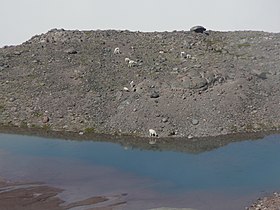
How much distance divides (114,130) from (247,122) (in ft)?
43.7

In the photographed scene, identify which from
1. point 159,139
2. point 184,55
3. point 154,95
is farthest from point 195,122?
point 184,55

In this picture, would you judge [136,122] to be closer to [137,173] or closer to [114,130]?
[114,130]

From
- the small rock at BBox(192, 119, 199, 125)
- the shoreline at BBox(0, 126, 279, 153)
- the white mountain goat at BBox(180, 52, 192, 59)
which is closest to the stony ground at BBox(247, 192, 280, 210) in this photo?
the shoreline at BBox(0, 126, 279, 153)

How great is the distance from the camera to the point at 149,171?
1335 inches

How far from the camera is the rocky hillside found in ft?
147

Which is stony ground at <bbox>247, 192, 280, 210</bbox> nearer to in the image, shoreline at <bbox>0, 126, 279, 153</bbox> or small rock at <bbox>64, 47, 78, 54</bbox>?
shoreline at <bbox>0, 126, 279, 153</bbox>

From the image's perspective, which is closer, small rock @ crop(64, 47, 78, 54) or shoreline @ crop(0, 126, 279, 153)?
shoreline @ crop(0, 126, 279, 153)

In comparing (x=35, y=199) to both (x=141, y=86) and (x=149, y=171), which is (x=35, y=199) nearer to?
(x=149, y=171)

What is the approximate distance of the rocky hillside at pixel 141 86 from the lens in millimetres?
44781

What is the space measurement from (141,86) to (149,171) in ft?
56.0

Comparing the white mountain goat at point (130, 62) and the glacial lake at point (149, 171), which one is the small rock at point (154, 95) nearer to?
the glacial lake at point (149, 171)

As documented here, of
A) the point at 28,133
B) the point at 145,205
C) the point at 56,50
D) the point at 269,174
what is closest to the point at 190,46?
the point at 56,50

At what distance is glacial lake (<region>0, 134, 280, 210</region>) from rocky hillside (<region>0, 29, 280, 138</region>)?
403 cm

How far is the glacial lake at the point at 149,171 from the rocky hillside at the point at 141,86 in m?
4.03
